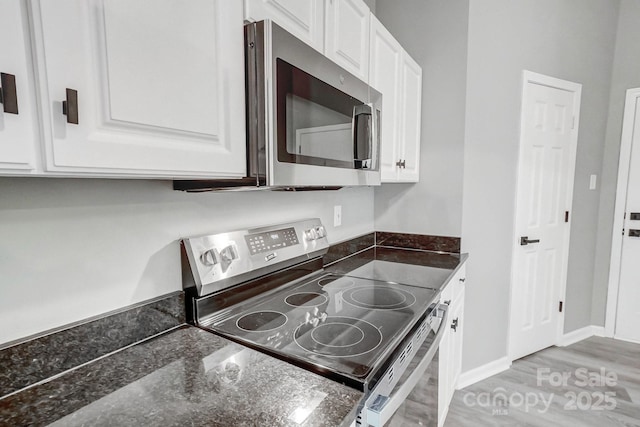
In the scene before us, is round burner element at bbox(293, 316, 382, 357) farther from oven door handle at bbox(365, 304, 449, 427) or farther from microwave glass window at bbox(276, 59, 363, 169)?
microwave glass window at bbox(276, 59, 363, 169)

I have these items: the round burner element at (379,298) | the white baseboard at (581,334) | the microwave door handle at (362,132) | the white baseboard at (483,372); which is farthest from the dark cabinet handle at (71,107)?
the white baseboard at (581,334)

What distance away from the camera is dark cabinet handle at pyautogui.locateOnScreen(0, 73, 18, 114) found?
1.44ft

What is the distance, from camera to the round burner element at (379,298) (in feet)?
3.90

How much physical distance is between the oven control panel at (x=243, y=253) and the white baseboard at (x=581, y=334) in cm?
253

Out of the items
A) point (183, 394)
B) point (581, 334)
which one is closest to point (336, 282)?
point (183, 394)

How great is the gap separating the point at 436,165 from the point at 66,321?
2.00 metres

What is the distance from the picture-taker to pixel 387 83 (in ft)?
5.18

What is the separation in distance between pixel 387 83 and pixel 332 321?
45.4 inches

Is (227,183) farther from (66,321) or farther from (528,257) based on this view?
(528,257)

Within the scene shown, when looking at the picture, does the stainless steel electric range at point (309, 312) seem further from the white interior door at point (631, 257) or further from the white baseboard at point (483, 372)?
the white interior door at point (631, 257)

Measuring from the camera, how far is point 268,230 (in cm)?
128

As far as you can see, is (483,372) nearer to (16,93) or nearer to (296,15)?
(296,15)

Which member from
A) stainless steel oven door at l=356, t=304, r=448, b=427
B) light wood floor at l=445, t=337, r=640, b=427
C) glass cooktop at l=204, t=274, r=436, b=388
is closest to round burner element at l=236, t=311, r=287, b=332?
glass cooktop at l=204, t=274, r=436, b=388

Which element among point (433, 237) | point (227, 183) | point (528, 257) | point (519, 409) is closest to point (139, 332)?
point (227, 183)
